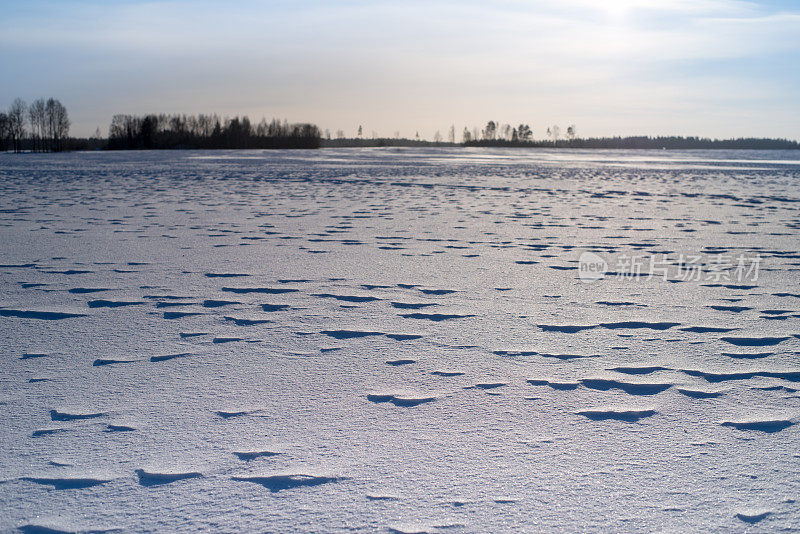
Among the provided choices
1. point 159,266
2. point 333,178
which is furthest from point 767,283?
point 333,178

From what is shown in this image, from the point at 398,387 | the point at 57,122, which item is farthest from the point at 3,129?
the point at 398,387

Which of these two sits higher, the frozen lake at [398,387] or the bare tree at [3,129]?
the bare tree at [3,129]

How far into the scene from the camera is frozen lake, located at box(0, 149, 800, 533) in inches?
72.1

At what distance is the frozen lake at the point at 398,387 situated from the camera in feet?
6.01

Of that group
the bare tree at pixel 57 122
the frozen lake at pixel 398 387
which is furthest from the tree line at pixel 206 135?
the frozen lake at pixel 398 387

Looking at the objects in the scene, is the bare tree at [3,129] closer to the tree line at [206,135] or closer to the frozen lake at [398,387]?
the tree line at [206,135]

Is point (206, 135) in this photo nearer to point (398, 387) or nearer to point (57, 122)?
point (57, 122)

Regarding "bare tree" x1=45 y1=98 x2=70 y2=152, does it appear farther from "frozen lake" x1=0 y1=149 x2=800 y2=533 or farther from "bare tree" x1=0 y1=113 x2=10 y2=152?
"frozen lake" x1=0 y1=149 x2=800 y2=533

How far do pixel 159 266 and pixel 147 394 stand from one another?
289 cm

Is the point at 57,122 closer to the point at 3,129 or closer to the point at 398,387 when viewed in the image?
the point at 3,129

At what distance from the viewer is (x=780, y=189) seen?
14.2 metres

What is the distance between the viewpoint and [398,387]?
269cm

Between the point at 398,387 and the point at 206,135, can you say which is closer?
the point at 398,387

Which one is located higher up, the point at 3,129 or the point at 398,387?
the point at 3,129
